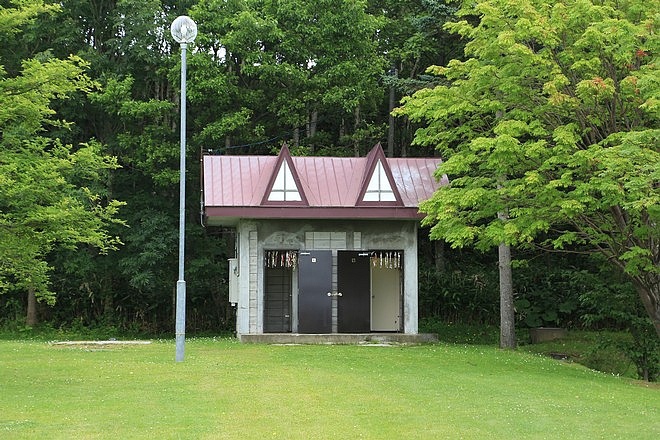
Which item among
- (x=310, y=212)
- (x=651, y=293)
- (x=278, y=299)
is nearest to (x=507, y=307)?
(x=651, y=293)

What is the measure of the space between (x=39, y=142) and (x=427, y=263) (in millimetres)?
18086

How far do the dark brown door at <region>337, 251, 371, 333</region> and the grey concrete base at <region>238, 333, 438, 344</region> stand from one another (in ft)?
1.52

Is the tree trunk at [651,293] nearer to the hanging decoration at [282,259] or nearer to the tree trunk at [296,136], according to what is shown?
the hanging decoration at [282,259]

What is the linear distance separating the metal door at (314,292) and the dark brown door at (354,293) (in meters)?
0.34

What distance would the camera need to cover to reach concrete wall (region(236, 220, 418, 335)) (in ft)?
76.4

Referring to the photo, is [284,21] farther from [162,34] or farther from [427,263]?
[427,263]

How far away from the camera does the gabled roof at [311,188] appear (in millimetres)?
22875

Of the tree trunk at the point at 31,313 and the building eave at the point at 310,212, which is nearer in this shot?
the building eave at the point at 310,212

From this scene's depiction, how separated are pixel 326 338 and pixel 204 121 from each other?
→ 1187 centimetres

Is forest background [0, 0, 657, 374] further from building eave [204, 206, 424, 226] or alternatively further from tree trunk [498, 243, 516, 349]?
tree trunk [498, 243, 516, 349]

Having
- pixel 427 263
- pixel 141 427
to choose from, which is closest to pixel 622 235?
pixel 141 427

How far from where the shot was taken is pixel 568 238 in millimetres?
17828

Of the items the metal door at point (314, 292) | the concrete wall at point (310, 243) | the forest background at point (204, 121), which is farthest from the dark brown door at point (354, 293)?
the forest background at point (204, 121)

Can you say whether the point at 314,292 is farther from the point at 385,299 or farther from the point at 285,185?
the point at 385,299
